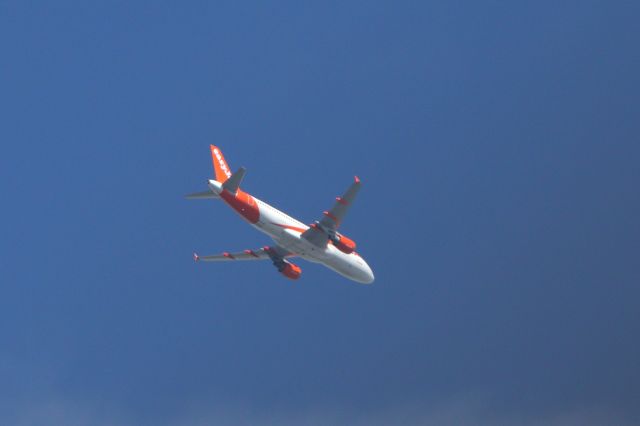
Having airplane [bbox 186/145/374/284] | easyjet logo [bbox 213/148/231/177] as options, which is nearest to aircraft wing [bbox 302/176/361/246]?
airplane [bbox 186/145/374/284]

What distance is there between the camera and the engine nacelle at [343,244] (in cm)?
11519

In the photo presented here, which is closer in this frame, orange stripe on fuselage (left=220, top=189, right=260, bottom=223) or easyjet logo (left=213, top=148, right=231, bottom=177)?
orange stripe on fuselage (left=220, top=189, right=260, bottom=223)

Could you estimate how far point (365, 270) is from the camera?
12256 centimetres

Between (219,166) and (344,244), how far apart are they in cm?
1315

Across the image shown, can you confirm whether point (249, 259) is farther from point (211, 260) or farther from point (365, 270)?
point (365, 270)

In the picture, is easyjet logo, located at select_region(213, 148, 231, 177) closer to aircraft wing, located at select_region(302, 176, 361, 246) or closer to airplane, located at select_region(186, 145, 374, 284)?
airplane, located at select_region(186, 145, 374, 284)

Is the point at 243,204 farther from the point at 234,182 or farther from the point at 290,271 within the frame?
the point at 290,271

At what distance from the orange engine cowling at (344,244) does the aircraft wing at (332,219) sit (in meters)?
0.87

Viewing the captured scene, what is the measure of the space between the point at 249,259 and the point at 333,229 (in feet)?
52.0

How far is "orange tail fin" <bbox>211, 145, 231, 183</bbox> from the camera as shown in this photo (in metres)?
119

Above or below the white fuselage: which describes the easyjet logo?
above

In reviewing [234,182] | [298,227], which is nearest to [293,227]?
[298,227]

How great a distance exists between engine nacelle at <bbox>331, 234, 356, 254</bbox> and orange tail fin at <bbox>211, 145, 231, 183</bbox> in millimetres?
11310

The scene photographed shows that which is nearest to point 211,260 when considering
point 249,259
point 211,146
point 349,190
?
point 249,259
